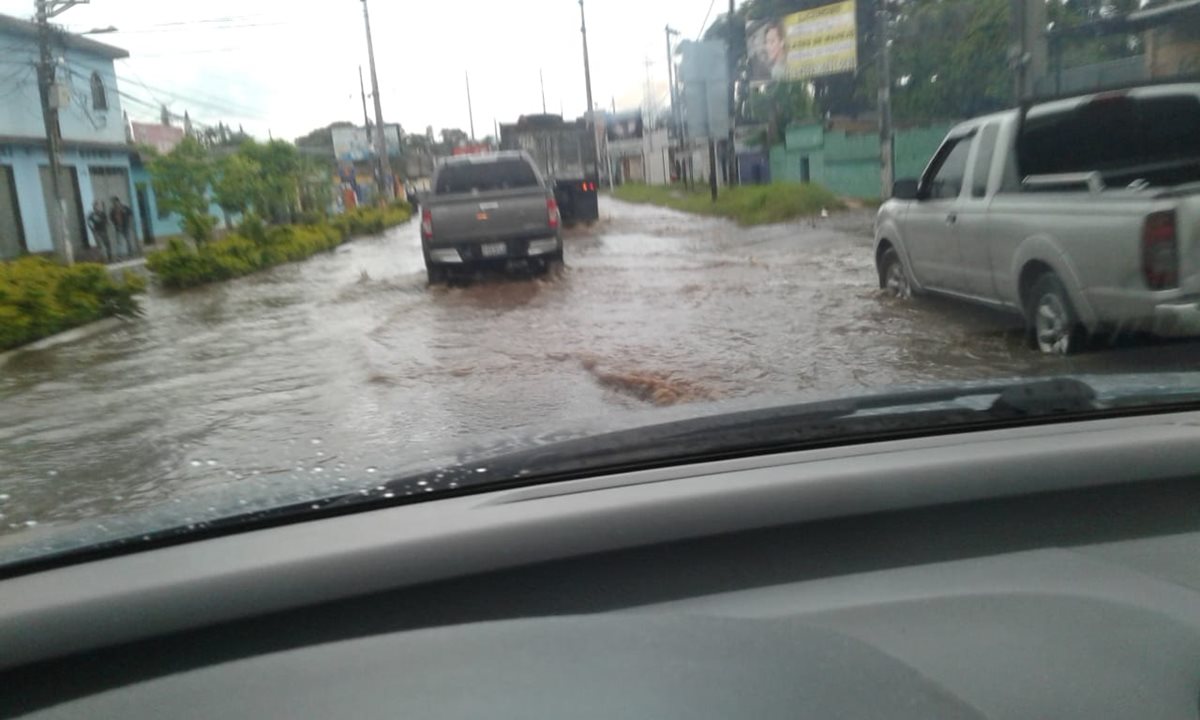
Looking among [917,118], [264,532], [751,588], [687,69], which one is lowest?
[751,588]

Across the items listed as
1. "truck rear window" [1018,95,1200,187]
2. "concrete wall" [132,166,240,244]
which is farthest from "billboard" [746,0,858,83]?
"truck rear window" [1018,95,1200,187]

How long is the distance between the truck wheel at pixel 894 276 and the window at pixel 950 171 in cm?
102

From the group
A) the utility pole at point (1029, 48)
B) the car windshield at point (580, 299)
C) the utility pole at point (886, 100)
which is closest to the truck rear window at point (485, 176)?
the car windshield at point (580, 299)

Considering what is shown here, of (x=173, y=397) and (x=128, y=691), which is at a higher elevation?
(x=128, y=691)

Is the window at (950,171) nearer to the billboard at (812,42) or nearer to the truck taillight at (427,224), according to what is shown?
the truck taillight at (427,224)

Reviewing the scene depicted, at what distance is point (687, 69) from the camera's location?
96.0 feet

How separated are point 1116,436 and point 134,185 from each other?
17.7 m

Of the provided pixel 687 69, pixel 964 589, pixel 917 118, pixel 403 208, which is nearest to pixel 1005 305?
pixel 964 589

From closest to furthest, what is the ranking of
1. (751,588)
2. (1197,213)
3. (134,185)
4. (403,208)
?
1. (751,588)
2. (1197,213)
3. (134,185)
4. (403,208)

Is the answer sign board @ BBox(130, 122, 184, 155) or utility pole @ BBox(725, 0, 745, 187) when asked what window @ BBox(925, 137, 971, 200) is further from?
utility pole @ BBox(725, 0, 745, 187)

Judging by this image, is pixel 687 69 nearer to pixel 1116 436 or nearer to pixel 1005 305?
pixel 1005 305

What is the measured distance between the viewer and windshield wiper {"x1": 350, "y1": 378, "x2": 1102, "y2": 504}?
243 cm

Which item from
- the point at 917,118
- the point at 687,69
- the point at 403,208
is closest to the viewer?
the point at 917,118

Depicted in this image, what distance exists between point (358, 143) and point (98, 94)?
15.2 metres
